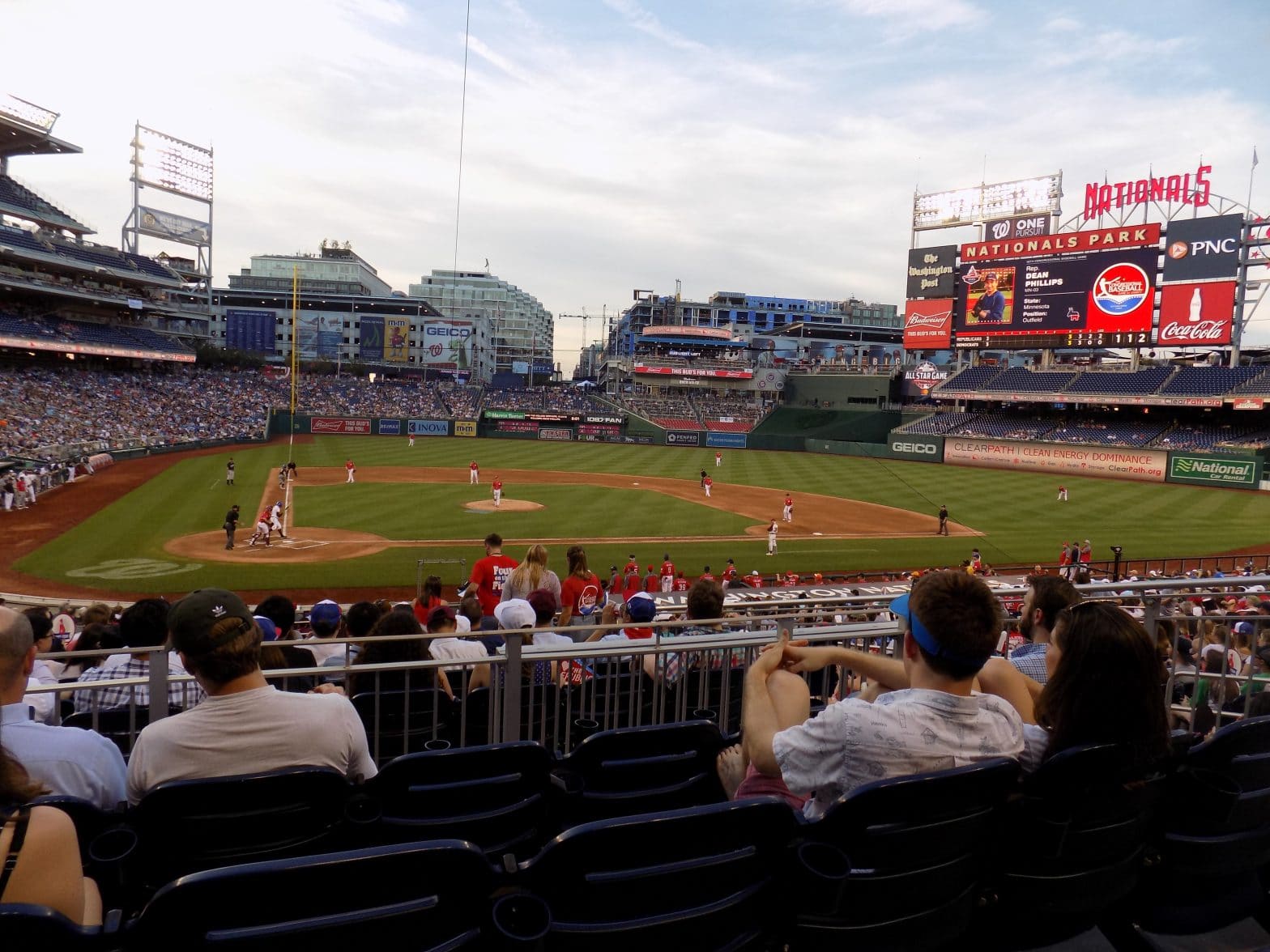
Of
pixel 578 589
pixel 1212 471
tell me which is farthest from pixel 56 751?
pixel 1212 471

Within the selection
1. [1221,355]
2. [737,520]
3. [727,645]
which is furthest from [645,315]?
[727,645]

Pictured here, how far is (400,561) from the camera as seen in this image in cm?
2225

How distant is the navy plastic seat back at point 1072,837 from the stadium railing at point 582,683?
119 cm

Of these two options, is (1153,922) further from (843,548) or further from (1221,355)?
(1221,355)

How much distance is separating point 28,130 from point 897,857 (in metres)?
67.5

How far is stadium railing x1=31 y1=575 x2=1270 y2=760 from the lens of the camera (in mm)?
4238

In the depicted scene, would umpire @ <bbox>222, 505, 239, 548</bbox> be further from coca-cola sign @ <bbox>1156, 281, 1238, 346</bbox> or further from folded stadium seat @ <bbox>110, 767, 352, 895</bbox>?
coca-cola sign @ <bbox>1156, 281, 1238, 346</bbox>

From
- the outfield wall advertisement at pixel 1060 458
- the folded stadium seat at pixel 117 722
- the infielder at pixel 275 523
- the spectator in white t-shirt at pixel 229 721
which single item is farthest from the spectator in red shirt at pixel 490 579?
the outfield wall advertisement at pixel 1060 458

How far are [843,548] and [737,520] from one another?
5.51 m

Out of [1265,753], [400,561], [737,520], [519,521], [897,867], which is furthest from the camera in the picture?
[737,520]

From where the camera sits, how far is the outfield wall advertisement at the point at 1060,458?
46875mm

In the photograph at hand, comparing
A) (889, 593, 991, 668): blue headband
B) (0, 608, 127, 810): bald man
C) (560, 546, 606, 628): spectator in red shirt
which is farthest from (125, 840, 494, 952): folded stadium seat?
(560, 546, 606, 628): spectator in red shirt

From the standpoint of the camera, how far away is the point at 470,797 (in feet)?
9.99

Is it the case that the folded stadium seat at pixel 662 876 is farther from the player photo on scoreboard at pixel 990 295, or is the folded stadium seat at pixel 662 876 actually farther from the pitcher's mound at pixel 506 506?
the player photo on scoreboard at pixel 990 295
